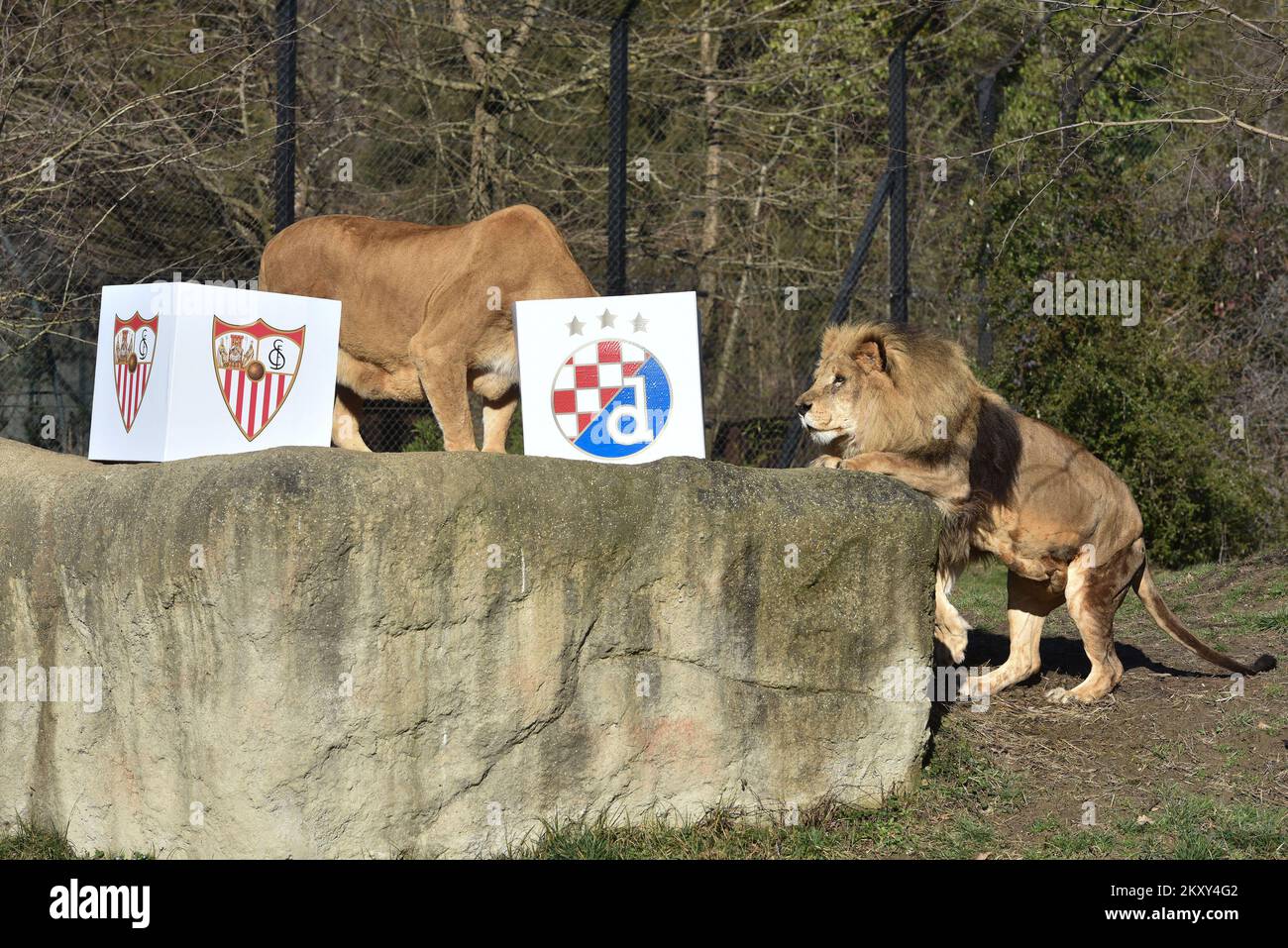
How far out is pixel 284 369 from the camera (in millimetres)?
5473

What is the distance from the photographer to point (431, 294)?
6.09m

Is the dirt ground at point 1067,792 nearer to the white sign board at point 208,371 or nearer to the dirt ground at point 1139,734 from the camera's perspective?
the dirt ground at point 1139,734

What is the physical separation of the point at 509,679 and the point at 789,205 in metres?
7.76

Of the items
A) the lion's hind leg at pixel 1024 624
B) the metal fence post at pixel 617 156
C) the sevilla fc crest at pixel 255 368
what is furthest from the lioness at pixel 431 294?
the lion's hind leg at pixel 1024 624

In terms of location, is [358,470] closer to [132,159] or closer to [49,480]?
[49,480]

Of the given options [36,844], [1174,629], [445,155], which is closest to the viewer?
[36,844]

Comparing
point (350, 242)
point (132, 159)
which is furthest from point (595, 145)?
point (350, 242)

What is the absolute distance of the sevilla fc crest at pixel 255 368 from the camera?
530 centimetres

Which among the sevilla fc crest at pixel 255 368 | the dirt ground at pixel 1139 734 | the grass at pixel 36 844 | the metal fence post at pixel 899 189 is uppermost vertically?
the metal fence post at pixel 899 189

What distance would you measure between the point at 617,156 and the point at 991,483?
3558 millimetres

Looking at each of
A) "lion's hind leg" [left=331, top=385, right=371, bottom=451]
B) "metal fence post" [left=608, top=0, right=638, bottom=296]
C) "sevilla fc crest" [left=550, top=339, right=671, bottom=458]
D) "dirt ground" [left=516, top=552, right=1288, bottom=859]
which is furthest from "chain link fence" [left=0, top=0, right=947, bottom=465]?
"dirt ground" [left=516, top=552, right=1288, bottom=859]

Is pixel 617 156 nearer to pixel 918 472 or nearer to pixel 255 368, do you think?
pixel 918 472

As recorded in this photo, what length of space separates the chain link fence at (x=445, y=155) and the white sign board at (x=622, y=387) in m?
3.18

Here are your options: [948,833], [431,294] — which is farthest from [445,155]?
[948,833]
